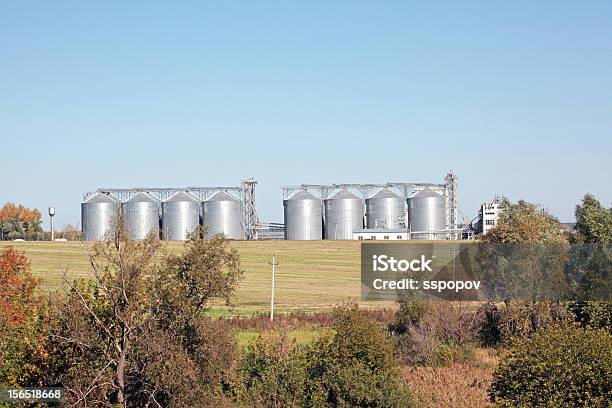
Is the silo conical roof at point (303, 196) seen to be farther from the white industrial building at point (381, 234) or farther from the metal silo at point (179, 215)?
the metal silo at point (179, 215)

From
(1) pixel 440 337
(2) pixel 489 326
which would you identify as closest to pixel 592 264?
(2) pixel 489 326

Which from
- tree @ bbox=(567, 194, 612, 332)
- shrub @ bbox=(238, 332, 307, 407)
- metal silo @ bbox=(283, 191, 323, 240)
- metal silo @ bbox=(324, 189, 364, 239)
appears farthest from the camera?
metal silo @ bbox=(283, 191, 323, 240)

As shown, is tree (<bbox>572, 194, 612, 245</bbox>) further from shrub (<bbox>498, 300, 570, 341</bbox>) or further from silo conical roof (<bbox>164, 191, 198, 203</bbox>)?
silo conical roof (<bbox>164, 191, 198, 203</bbox>)

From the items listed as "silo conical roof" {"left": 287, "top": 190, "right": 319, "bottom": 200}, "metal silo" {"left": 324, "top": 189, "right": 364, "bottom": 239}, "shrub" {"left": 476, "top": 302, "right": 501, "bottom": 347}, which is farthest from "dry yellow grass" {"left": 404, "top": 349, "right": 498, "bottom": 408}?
"silo conical roof" {"left": 287, "top": 190, "right": 319, "bottom": 200}

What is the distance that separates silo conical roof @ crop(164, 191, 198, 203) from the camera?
9200 centimetres

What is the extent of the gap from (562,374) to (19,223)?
100404 millimetres

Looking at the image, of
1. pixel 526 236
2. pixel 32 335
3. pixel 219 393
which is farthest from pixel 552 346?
pixel 526 236

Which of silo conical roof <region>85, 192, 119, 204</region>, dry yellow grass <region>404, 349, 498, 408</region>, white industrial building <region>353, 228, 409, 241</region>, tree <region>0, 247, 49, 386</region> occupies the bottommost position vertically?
dry yellow grass <region>404, 349, 498, 408</region>

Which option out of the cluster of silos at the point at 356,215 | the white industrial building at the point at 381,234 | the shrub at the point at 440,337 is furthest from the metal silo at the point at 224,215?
the shrub at the point at 440,337

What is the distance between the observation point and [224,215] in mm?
90438

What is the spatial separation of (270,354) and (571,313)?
50.5 feet

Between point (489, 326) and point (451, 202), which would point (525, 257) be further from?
point (451, 202)

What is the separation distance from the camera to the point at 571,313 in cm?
3934

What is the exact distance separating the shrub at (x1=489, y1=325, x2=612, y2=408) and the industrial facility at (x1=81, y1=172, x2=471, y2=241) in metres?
64.2
